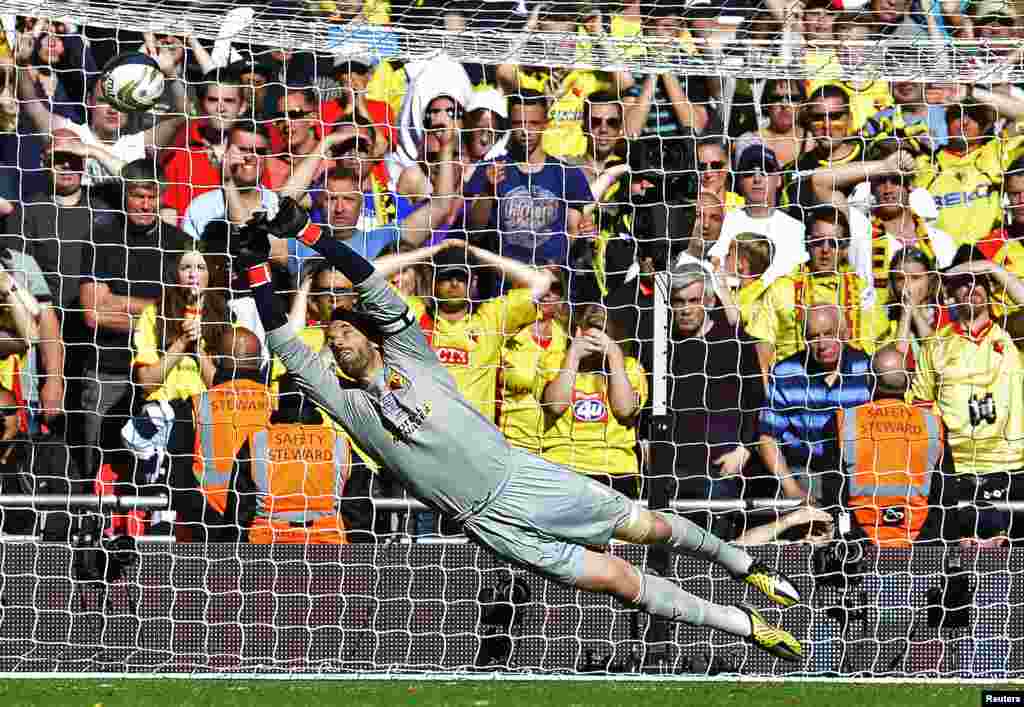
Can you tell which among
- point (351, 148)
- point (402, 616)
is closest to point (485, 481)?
point (402, 616)

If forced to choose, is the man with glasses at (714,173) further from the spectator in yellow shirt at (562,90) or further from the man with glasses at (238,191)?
the man with glasses at (238,191)

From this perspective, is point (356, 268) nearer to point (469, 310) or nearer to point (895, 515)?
point (469, 310)

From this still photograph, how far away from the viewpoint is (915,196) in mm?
8188

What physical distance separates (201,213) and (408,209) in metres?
1.11

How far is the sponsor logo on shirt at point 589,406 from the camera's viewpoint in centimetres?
762

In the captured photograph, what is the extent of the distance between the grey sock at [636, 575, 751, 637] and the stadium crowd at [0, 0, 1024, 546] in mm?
1196

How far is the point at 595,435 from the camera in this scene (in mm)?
7613

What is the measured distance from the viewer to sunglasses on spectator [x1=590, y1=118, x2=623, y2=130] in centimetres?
816

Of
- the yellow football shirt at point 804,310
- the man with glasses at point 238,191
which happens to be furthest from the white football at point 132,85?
the yellow football shirt at point 804,310

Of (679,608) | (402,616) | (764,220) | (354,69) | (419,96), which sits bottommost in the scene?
(402,616)

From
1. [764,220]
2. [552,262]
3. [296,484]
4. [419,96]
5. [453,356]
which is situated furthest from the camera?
[419,96]

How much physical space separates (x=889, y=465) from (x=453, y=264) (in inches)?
97.1

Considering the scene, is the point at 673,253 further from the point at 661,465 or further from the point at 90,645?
the point at 90,645

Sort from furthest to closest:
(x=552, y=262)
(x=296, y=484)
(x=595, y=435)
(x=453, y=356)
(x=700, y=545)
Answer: (x=552, y=262) < (x=453, y=356) < (x=595, y=435) < (x=296, y=484) < (x=700, y=545)
